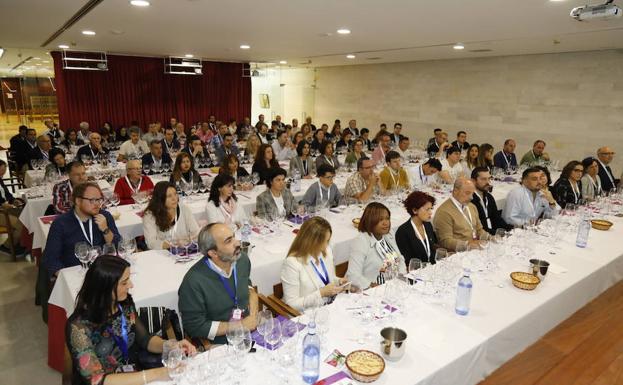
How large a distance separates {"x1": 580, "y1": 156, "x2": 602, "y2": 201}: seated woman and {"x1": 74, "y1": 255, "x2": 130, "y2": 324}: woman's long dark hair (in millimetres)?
7208

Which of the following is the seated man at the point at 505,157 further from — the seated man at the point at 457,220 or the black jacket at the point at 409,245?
the black jacket at the point at 409,245

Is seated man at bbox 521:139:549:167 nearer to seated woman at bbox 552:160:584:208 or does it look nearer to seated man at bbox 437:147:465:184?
seated man at bbox 437:147:465:184

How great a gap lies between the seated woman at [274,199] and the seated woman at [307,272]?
1.78 metres

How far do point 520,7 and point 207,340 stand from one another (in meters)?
5.11

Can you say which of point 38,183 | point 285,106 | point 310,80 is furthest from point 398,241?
point 285,106

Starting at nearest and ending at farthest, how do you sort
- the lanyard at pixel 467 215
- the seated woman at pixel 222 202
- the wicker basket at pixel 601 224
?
the lanyard at pixel 467 215
the seated woman at pixel 222 202
the wicker basket at pixel 601 224

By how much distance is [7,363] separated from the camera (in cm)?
386

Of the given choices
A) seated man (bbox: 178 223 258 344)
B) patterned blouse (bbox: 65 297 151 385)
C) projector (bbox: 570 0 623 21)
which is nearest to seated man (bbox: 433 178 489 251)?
projector (bbox: 570 0 623 21)

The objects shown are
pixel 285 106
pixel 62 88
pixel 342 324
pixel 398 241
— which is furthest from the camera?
pixel 285 106

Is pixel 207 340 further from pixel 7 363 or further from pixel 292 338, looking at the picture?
pixel 7 363

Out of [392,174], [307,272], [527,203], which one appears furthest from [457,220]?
[392,174]

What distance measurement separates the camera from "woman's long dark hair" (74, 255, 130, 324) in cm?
229

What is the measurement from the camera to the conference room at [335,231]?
2.47 meters

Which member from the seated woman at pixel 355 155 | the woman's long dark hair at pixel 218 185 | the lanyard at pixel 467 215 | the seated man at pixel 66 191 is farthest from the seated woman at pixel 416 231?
the seated woman at pixel 355 155
